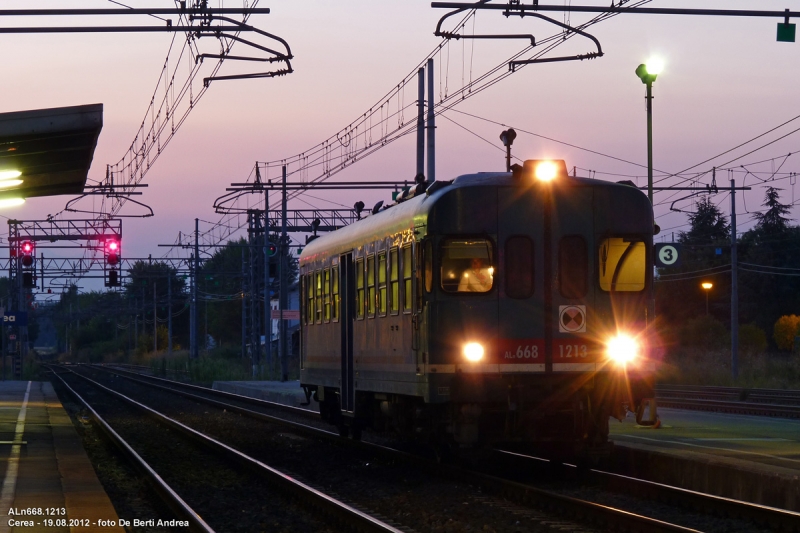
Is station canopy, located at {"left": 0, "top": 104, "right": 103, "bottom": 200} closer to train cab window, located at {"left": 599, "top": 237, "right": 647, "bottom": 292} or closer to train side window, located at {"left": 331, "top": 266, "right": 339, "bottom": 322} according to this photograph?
train side window, located at {"left": 331, "top": 266, "right": 339, "bottom": 322}

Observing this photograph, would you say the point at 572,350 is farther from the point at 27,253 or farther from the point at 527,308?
the point at 27,253

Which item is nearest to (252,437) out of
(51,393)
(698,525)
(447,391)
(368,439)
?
(368,439)

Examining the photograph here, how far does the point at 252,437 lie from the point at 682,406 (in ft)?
35.2

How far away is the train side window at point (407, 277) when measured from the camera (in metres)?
14.2

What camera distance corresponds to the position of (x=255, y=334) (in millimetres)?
52688

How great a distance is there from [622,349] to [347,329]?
5143 mm

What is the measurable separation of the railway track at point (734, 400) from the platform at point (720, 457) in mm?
4521

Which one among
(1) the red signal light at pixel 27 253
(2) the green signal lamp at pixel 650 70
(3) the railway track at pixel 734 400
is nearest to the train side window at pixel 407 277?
(2) the green signal lamp at pixel 650 70

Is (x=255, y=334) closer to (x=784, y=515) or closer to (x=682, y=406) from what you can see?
(x=682, y=406)

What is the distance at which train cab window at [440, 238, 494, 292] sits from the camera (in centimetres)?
1358

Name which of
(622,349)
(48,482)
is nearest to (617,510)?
(622,349)

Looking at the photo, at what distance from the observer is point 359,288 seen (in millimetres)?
17016

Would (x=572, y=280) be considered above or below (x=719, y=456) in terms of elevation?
above

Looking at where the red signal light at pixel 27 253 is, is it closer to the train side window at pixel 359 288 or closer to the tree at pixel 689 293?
the train side window at pixel 359 288
